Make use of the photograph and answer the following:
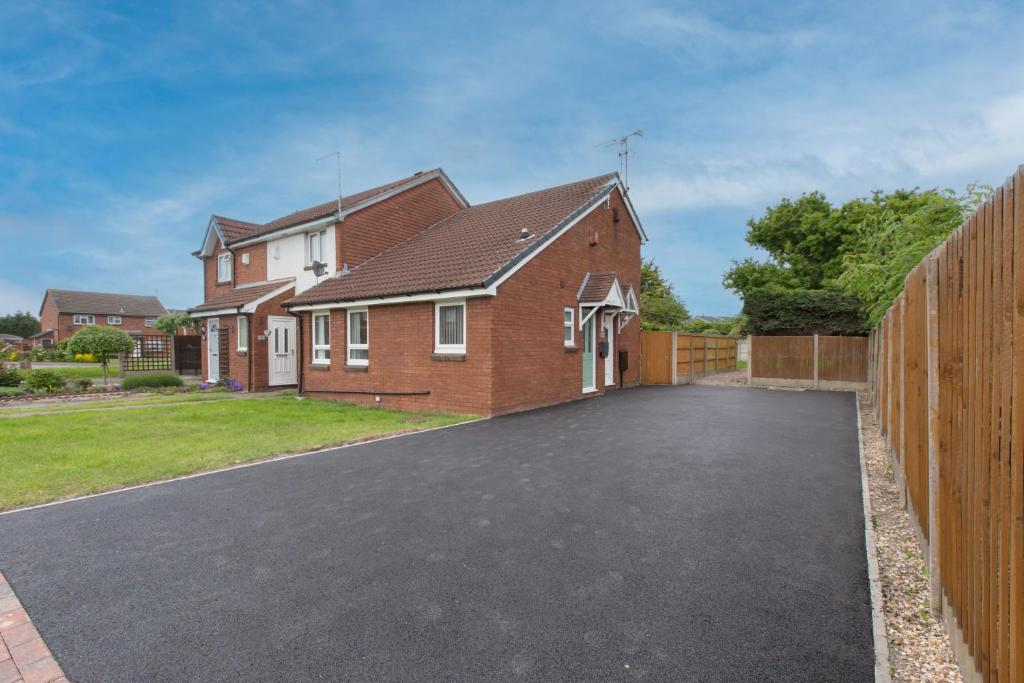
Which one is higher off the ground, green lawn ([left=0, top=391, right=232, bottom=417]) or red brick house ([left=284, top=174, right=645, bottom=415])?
red brick house ([left=284, top=174, right=645, bottom=415])

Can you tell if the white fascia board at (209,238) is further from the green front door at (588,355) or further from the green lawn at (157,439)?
the green front door at (588,355)

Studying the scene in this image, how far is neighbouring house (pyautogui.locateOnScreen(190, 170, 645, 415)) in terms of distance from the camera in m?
11.8

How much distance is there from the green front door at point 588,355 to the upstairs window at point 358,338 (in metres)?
6.56

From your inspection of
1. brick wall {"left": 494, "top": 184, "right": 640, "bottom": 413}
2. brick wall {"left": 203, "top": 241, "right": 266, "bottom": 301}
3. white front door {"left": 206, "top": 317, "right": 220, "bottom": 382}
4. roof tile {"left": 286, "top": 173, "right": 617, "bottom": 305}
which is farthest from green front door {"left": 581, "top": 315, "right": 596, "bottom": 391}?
white front door {"left": 206, "top": 317, "right": 220, "bottom": 382}

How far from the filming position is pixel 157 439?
8391 mm

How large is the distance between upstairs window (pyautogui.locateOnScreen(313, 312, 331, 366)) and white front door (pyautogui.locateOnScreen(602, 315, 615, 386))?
29.3ft

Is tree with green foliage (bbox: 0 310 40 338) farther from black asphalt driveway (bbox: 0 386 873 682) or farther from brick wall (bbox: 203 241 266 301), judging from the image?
black asphalt driveway (bbox: 0 386 873 682)

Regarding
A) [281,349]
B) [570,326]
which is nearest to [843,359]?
[570,326]

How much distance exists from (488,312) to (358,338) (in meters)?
4.99

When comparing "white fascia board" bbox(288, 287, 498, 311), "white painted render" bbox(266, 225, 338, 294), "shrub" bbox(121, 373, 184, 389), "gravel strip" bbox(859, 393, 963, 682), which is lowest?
"gravel strip" bbox(859, 393, 963, 682)

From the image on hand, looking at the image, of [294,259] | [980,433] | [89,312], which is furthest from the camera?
[89,312]

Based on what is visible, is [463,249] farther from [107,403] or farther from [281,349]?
[107,403]

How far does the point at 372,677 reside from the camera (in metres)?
2.45

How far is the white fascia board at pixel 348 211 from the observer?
16.8m
